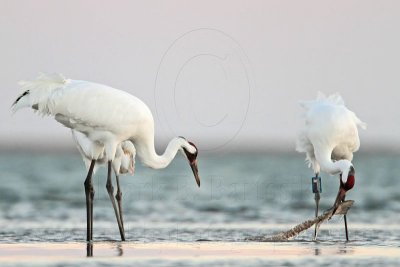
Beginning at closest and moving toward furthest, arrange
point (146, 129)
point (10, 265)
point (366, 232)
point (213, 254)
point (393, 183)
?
point (10, 265)
point (213, 254)
point (146, 129)
point (366, 232)
point (393, 183)

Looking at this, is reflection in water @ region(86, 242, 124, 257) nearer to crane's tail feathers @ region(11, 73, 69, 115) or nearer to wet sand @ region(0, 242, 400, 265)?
wet sand @ region(0, 242, 400, 265)

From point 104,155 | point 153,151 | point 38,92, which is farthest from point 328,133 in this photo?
point 38,92

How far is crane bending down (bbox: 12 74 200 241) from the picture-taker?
Result: 16.0 meters

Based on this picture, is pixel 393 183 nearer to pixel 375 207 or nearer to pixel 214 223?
pixel 375 207

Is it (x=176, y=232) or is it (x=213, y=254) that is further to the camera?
(x=176, y=232)

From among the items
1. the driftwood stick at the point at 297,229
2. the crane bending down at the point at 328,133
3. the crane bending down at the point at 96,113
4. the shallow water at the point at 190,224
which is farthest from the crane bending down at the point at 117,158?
the crane bending down at the point at 328,133

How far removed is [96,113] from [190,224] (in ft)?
11.9

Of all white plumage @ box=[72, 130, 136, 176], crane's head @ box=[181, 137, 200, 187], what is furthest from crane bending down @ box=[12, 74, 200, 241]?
white plumage @ box=[72, 130, 136, 176]

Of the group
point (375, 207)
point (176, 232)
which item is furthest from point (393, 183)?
point (176, 232)

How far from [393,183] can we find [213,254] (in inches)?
810

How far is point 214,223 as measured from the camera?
19.5 m

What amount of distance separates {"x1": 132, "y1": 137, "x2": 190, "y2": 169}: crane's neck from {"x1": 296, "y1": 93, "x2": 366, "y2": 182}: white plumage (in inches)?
102

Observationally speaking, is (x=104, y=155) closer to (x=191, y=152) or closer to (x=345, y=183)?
(x=191, y=152)

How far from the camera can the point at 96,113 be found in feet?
53.3
